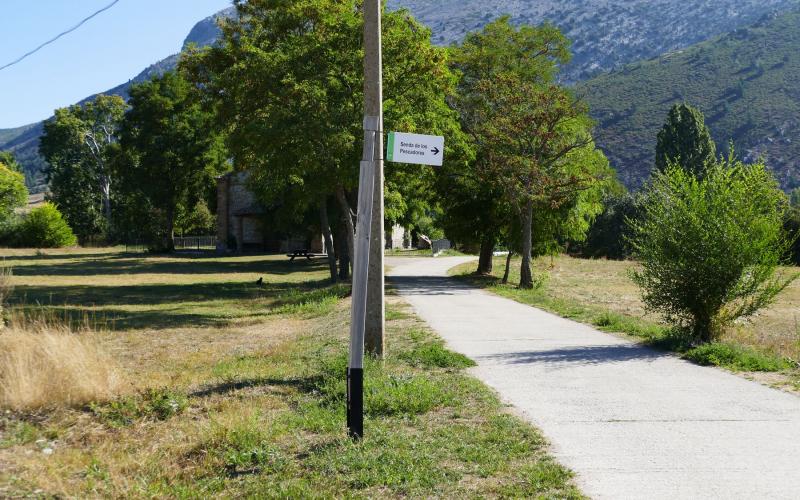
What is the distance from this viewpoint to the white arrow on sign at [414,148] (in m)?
6.70

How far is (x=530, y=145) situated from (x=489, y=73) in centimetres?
500

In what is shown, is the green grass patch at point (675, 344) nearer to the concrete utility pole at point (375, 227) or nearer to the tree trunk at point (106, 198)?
the concrete utility pole at point (375, 227)

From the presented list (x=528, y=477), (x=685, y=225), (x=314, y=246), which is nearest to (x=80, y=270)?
(x=314, y=246)

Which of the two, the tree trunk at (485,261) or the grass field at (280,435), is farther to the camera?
the tree trunk at (485,261)

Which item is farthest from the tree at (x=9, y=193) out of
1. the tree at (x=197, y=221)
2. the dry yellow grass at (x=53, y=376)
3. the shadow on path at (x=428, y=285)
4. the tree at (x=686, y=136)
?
the dry yellow grass at (x=53, y=376)

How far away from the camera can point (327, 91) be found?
20.1 meters

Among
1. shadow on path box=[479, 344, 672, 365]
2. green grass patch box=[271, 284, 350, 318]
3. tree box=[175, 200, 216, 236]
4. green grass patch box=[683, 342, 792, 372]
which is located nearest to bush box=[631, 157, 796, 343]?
green grass patch box=[683, 342, 792, 372]

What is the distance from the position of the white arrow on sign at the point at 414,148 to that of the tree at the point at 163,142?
50791mm

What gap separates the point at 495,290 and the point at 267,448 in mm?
20029

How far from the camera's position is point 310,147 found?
1994cm

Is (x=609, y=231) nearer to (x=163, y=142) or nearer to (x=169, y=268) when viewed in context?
(x=169, y=268)

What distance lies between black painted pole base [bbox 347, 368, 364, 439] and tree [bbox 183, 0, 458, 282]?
43.5ft

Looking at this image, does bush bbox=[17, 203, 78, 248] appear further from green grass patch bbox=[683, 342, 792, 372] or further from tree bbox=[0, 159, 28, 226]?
green grass patch bbox=[683, 342, 792, 372]

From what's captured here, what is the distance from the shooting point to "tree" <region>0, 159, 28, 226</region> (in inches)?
2643
